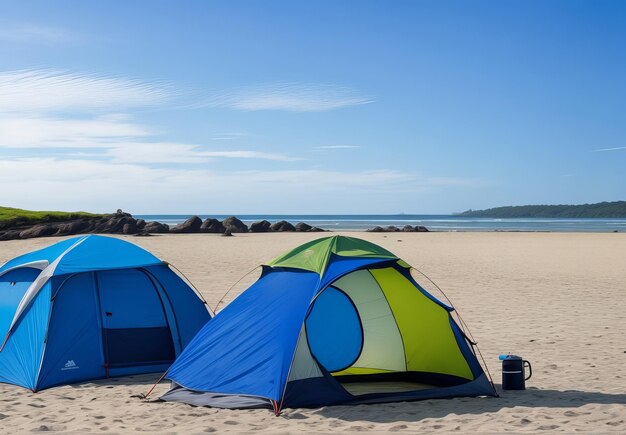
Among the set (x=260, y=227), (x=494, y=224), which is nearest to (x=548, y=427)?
(x=260, y=227)

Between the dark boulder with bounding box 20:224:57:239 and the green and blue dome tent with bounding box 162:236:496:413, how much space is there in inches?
1625

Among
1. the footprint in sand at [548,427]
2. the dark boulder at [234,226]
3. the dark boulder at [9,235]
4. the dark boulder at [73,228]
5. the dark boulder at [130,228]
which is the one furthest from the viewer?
the dark boulder at [234,226]

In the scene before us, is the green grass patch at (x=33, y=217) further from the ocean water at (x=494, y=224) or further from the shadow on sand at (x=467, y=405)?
the shadow on sand at (x=467, y=405)

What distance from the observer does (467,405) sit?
772 centimetres

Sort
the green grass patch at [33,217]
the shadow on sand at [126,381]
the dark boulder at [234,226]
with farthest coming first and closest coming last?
the dark boulder at [234,226]
the green grass patch at [33,217]
the shadow on sand at [126,381]

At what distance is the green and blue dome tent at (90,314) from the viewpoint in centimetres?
894

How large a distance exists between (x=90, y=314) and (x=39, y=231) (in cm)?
4047

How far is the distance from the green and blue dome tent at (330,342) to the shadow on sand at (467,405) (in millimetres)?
157

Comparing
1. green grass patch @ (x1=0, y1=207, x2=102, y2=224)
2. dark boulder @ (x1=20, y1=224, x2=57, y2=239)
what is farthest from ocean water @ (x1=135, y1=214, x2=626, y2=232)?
dark boulder @ (x1=20, y1=224, x2=57, y2=239)

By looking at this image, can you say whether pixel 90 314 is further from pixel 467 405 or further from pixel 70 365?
pixel 467 405

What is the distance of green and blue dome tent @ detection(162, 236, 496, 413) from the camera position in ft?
25.0

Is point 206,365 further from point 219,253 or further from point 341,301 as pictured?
point 219,253

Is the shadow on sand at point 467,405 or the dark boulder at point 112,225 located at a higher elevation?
the dark boulder at point 112,225

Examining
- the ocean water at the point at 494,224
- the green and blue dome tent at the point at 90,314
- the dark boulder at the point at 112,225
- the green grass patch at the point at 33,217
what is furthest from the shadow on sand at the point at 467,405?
the ocean water at the point at 494,224
